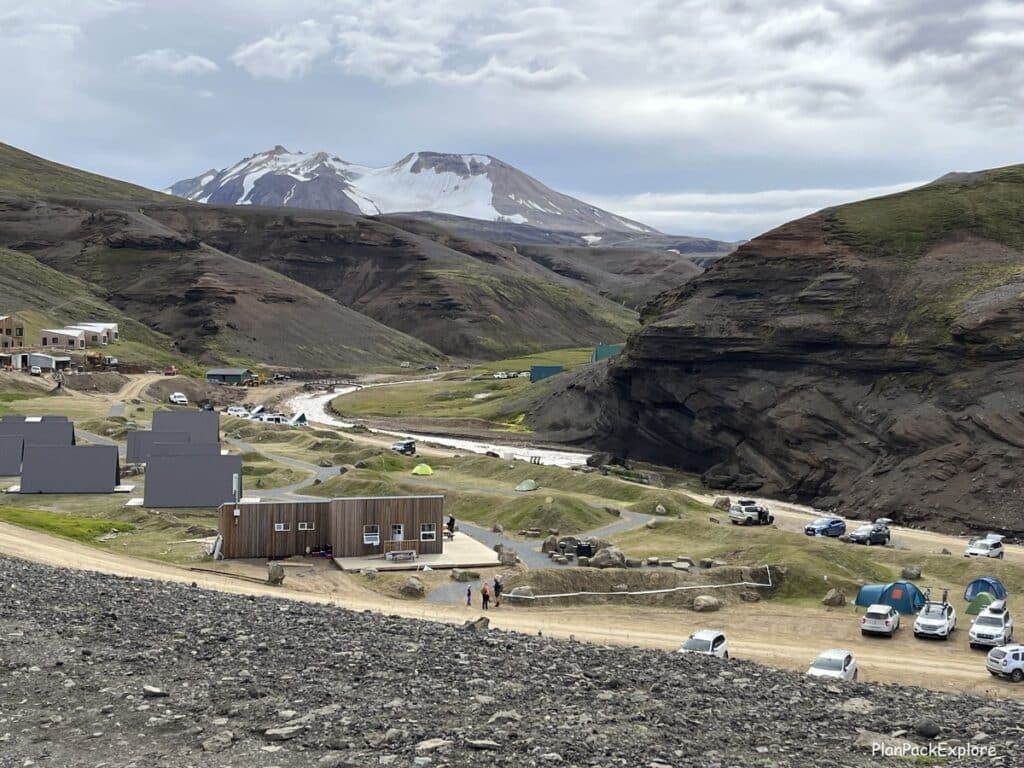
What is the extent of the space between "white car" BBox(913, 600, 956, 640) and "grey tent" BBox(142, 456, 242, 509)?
3774cm

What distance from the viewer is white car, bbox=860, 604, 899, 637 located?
3697 centimetres

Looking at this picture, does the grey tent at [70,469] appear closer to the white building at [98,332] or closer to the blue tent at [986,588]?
the blue tent at [986,588]

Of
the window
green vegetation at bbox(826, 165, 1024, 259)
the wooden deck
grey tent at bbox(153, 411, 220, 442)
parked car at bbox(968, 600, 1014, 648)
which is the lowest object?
the wooden deck

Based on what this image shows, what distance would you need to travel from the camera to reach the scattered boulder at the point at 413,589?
40969 millimetres

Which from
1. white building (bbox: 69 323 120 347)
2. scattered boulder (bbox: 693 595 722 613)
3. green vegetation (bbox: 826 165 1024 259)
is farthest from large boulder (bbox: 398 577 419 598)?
white building (bbox: 69 323 120 347)

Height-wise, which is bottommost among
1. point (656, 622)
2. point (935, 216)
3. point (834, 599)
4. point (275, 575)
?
point (656, 622)

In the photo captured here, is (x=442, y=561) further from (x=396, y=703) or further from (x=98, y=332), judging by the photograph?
(x=98, y=332)

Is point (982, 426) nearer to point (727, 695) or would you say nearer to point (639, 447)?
point (639, 447)

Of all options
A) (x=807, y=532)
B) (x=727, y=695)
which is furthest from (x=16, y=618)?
(x=807, y=532)

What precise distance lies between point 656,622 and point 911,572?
16.0 meters

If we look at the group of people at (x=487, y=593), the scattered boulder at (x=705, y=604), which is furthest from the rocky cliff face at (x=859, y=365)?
the group of people at (x=487, y=593)

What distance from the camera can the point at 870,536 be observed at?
58.6 metres

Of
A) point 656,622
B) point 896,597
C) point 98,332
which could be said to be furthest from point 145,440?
point 98,332

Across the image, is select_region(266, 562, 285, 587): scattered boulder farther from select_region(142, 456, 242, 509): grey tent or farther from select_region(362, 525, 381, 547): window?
→ select_region(142, 456, 242, 509): grey tent
